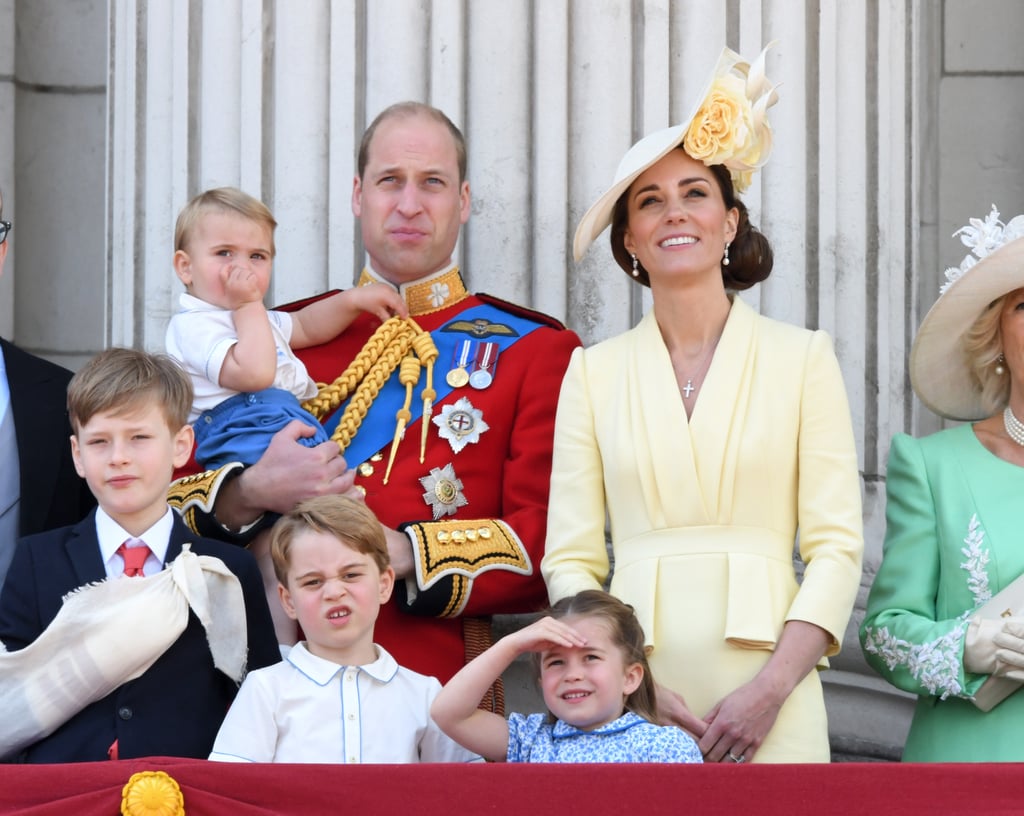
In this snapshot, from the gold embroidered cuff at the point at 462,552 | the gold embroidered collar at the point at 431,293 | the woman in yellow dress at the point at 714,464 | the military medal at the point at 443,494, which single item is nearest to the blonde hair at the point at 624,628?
the woman in yellow dress at the point at 714,464

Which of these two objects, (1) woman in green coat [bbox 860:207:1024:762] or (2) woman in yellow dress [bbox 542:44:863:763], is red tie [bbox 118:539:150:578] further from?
(1) woman in green coat [bbox 860:207:1024:762]

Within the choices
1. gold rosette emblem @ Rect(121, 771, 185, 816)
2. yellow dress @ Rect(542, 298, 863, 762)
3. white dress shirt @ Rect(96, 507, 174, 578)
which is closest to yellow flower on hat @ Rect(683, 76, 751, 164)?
yellow dress @ Rect(542, 298, 863, 762)

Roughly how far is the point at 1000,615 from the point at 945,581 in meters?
0.20

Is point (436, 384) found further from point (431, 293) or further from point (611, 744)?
point (611, 744)

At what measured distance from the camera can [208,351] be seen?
13.4 feet

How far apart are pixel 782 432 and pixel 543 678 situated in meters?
0.67

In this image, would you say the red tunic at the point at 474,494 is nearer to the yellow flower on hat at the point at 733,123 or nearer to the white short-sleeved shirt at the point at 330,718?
the white short-sleeved shirt at the point at 330,718

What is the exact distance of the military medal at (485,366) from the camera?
13.9 ft

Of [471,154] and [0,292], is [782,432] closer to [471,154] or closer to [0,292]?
[471,154]

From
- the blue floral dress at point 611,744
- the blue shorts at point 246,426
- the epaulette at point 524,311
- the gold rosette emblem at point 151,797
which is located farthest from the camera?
the epaulette at point 524,311

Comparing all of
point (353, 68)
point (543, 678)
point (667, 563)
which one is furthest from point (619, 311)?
point (543, 678)

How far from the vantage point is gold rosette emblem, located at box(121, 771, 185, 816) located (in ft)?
9.68

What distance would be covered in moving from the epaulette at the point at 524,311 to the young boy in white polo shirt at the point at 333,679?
0.91 meters

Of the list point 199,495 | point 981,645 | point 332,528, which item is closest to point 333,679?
point 332,528
